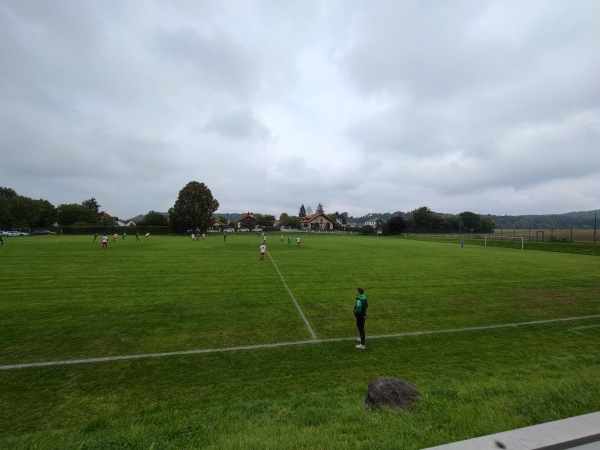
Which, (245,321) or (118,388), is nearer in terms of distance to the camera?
(118,388)

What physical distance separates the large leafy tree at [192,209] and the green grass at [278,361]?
65.6 meters

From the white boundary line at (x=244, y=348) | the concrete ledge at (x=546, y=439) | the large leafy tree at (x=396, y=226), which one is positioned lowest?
the white boundary line at (x=244, y=348)

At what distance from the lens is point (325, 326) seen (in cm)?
1098

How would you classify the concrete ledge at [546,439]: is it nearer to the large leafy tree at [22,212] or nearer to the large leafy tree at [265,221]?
the large leafy tree at [22,212]

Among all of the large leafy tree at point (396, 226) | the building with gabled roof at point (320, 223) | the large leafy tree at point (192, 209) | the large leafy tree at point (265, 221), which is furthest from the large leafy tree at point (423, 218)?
the large leafy tree at point (192, 209)

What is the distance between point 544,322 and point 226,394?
1192cm

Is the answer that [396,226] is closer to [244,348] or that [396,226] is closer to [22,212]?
[244,348]

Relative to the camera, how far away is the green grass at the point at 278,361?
4.56m

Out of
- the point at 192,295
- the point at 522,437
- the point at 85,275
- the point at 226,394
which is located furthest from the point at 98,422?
the point at 85,275

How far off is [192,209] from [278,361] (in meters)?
79.7

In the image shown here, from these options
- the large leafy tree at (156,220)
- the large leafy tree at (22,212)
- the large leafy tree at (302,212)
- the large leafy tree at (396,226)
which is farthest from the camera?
the large leafy tree at (302,212)

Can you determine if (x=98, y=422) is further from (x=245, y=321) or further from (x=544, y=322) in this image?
(x=544, y=322)

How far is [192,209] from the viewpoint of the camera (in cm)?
8238

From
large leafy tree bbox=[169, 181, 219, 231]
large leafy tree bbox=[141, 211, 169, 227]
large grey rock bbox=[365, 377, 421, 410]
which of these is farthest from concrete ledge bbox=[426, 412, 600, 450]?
large leafy tree bbox=[141, 211, 169, 227]
